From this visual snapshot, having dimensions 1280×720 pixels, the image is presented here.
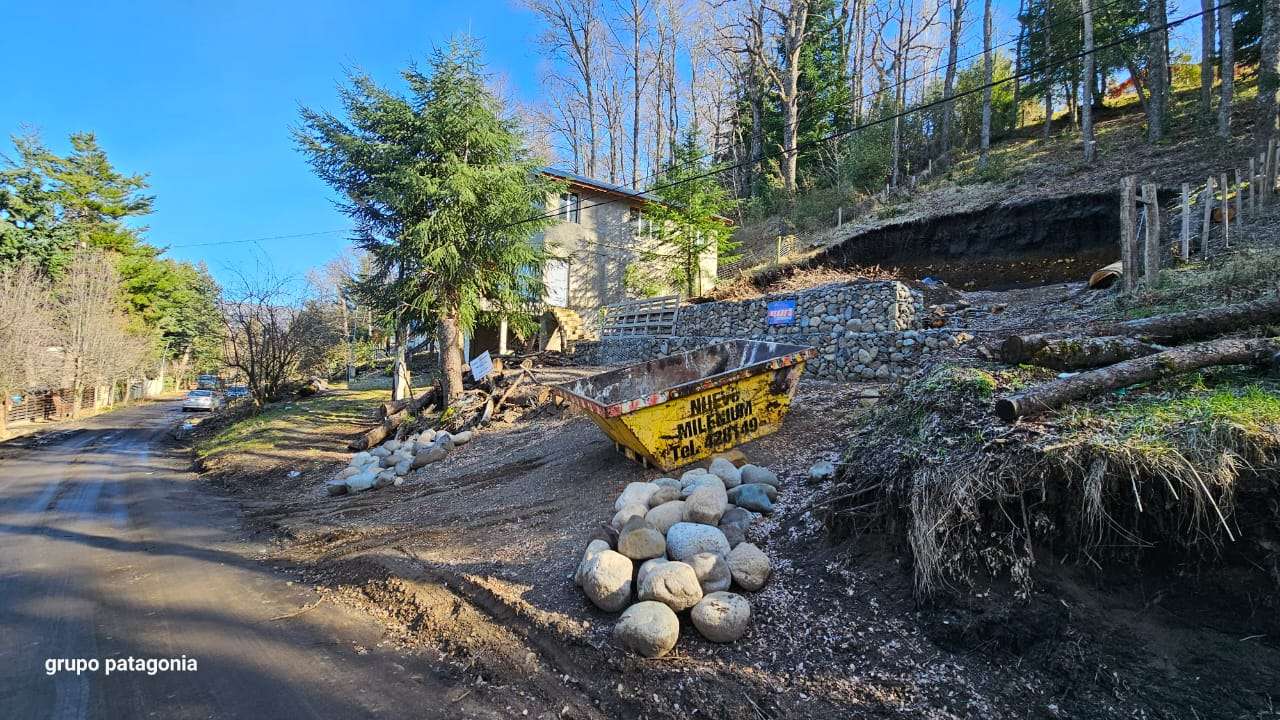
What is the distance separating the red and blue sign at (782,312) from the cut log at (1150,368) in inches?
343

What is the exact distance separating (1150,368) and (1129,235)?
642 cm

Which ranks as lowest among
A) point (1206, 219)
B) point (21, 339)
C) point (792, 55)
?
point (21, 339)

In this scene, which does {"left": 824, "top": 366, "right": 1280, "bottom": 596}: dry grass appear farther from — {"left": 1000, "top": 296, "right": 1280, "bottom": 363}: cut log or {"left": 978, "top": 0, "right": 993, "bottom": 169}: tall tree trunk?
{"left": 978, "top": 0, "right": 993, "bottom": 169}: tall tree trunk

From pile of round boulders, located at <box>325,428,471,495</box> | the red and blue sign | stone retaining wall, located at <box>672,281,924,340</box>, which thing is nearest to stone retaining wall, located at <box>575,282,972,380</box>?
stone retaining wall, located at <box>672,281,924,340</box>

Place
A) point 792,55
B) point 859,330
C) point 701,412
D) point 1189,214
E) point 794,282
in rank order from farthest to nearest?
1. point 792,55
2. point 794,282
3. point 859,330
4. point 1189,214
5. point 701,412

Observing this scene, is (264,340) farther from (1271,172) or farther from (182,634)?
(1271,172)

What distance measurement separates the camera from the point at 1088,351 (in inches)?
175

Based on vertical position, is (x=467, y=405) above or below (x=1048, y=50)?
below

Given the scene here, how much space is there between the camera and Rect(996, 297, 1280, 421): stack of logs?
353 centimetres

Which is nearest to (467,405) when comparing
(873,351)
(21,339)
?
(873,351)

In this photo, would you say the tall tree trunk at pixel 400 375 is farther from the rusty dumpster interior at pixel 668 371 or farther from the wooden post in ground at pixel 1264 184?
the wooden post in ground at pixel 1264 184

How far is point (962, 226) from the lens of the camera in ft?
65.4

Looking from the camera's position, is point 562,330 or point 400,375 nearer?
point 400,375

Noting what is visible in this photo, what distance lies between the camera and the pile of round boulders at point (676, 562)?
3172 millimetres
